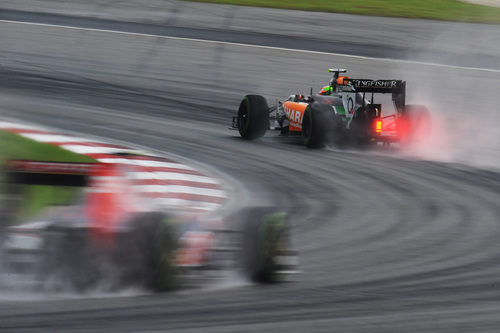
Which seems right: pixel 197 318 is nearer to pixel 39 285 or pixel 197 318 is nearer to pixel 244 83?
pixel 39 285

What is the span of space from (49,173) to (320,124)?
7.86 m

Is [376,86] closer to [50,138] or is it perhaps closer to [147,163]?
[147,163]

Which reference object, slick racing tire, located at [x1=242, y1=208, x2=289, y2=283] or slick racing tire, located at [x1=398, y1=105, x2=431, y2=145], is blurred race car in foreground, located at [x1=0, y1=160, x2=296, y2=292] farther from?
slick racing tire, located at [x1=398, y1=105, x2=431, y2=145]

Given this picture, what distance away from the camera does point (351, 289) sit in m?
5.64

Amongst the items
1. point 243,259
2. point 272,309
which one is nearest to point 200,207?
point 243,259

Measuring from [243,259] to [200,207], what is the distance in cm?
295

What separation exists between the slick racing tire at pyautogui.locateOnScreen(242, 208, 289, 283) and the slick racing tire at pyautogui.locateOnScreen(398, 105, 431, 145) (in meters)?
7.82

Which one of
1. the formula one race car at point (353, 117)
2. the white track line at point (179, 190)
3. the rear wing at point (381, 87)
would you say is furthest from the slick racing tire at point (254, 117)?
the white track line at point (179, 190)

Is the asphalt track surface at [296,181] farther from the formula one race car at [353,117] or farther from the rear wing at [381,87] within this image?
the rear wing at [381,87]

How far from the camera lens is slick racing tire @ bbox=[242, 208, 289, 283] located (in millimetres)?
5680

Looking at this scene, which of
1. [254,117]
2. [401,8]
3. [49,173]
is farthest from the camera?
[401,8]

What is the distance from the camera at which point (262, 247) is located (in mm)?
5680

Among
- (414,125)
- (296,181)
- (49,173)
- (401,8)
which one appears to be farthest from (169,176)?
(401,8)

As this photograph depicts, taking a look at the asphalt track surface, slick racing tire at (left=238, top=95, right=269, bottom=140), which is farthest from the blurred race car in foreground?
slick racing tire at (left=238, top=95, right=269, bottom=140)
